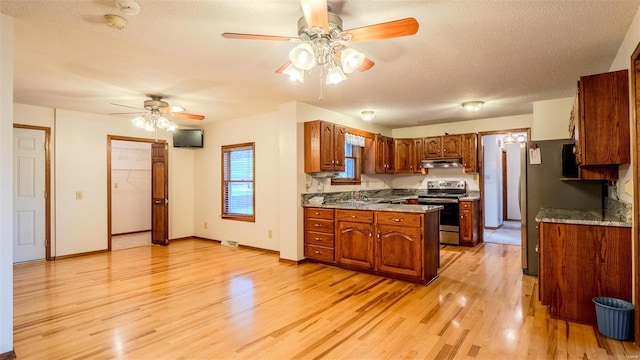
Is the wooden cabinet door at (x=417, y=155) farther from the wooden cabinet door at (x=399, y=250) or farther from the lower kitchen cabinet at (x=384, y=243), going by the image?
the wooden cabinet door at (x=399, y=250)

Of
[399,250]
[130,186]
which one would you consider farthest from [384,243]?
[130,186]

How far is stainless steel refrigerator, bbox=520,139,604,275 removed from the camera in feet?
11.8

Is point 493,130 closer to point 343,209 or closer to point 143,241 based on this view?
point 343,209

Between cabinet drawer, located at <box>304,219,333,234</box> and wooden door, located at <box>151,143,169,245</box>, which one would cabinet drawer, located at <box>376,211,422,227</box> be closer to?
cabinet drawer, located at <box>304,219,333,234</box>

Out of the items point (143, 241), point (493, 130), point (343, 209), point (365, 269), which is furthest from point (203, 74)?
point (493, 130)

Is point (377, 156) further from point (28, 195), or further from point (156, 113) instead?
point (28, 195)

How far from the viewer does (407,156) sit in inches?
264

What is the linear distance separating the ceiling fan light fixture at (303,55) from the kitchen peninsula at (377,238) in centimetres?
234

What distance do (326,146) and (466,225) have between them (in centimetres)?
305

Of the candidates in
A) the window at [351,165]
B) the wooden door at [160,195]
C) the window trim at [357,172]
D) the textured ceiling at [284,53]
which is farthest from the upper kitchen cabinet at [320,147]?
the wooden door at [160,195]

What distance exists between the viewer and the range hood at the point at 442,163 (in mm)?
6229

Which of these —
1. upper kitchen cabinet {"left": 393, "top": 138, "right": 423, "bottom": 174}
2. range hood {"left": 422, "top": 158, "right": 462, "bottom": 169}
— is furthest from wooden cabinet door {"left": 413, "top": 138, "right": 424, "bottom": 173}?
range hood {"left": 422, "top": 158, "right": 462, "bottom": 169}

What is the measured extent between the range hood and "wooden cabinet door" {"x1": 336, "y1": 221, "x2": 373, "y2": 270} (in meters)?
2.95

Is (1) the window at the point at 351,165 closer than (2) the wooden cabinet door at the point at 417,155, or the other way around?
(1) the window at the point at 351,165
